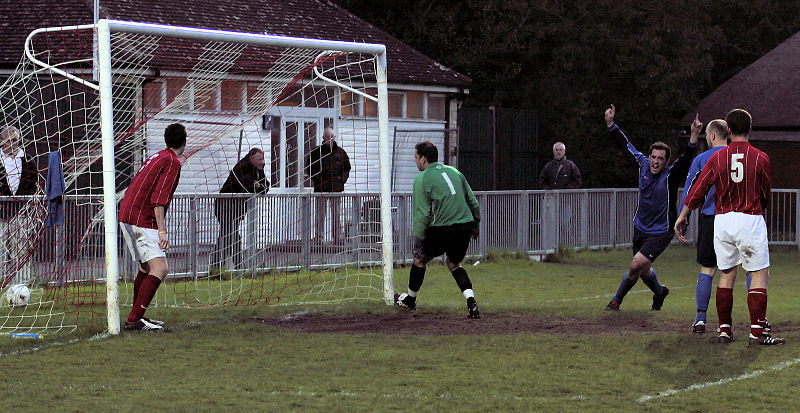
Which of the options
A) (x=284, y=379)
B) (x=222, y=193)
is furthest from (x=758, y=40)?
(x=284, y=379)

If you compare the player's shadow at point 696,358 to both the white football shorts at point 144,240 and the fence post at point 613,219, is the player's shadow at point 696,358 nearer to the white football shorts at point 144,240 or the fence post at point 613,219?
the white football shorts at point 144,240

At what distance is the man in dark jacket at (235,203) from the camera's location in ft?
55.2

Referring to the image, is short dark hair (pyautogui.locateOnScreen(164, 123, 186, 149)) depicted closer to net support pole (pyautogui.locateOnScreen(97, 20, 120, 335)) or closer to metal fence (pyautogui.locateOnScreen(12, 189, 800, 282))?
net support pole (pyautogui.locateOnScreen(97, 20, 120, 335))

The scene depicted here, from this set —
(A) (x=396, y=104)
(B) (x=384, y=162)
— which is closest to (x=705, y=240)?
(B) (x=384, y=162)

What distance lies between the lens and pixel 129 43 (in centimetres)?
1279

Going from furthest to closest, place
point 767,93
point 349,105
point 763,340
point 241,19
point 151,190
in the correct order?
point 767,93 → point 241,19 → point 349,105 → point 151,190 → point 763,340

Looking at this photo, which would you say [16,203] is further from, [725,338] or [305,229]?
[725,338]

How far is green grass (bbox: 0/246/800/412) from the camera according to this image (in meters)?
8.18

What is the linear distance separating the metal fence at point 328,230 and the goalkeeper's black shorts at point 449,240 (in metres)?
4.35

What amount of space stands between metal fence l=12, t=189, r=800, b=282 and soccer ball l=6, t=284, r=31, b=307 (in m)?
1.00

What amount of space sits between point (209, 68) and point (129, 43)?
→ 2129 mm

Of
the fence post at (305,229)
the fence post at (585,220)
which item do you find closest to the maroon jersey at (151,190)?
the fence post at (305,229)

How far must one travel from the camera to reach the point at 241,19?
85.8ft

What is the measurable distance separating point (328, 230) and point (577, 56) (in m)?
16.3
